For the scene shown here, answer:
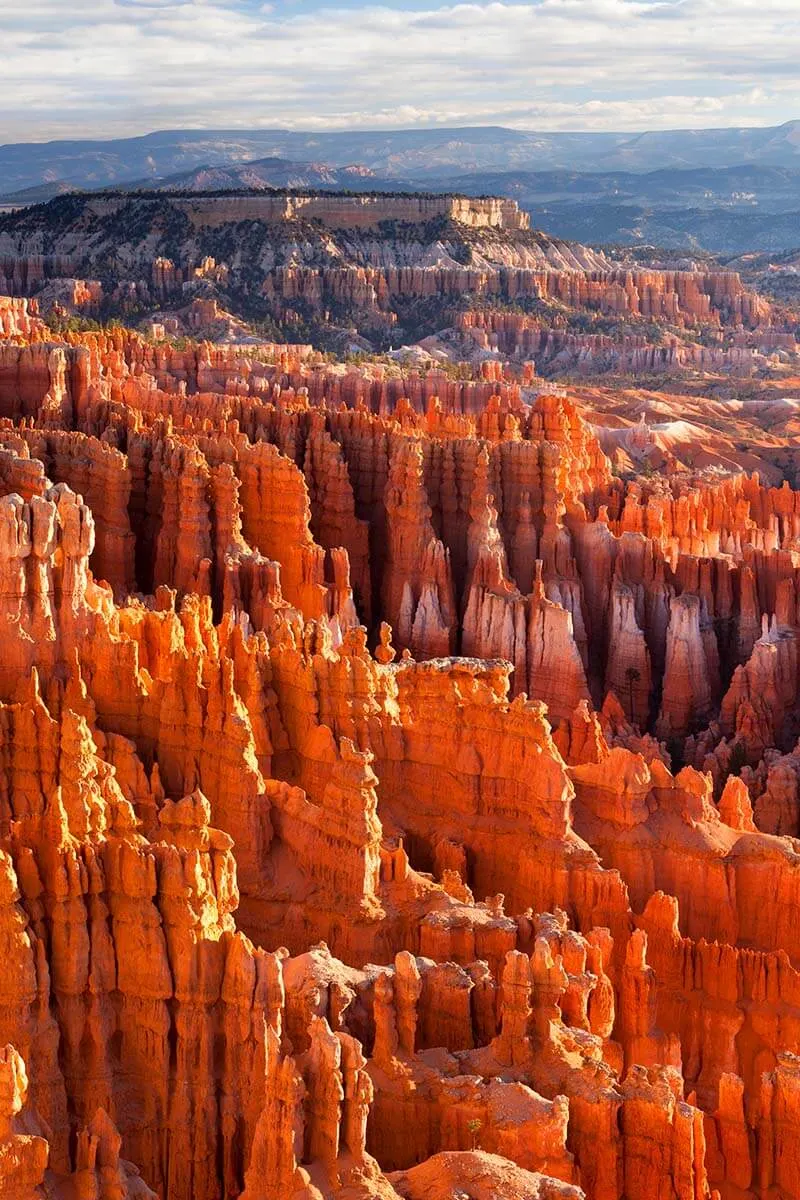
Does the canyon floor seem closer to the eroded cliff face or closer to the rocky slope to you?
the eroded cliff face

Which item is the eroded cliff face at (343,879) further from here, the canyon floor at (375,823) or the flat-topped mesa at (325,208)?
the flat-topped mesa at (325,208)

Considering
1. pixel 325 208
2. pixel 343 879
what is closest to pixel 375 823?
pixel 343 879

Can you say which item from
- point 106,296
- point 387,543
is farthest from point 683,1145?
point 106,296

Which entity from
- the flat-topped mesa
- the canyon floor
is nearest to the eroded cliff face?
the canyon floor

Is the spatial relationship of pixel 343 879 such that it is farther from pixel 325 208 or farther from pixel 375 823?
pixel 325 208

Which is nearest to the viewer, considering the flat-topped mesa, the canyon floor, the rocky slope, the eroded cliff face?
the eroded cliff face

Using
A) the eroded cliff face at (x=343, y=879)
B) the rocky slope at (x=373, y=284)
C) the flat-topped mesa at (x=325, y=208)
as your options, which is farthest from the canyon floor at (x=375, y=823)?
the flat-topped mesa at (x=325, y=208)
